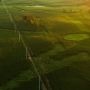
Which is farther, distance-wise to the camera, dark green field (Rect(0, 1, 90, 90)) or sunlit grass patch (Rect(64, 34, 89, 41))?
sunlit grass patch (Rect(64, 34, 89, 41))

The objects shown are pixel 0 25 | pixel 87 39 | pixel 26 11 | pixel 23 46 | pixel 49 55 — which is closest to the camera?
pixel 49 55

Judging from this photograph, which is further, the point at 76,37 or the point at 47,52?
the point at 76,37

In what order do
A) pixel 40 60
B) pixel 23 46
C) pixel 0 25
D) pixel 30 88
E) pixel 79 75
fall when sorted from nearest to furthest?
pixel 30 88 → pixel 79 75 → pixel 40 60 → pixel 23 46 → pixel 0 25

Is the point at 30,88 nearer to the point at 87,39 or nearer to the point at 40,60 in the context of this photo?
the point at 40,60

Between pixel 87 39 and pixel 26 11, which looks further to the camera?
pixel 26 11

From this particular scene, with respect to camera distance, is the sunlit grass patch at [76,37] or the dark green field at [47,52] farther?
the sunlit grass patch at [76,37]

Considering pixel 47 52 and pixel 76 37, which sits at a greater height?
pixel 47 52

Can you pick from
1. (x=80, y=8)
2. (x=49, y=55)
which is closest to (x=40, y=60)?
(x=49, y=55)

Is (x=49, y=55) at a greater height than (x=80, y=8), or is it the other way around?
(x=49, y=55)
